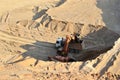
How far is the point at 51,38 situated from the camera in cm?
2089

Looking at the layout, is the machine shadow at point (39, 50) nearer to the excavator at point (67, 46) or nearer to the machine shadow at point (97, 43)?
the excavator at point (67, 46)

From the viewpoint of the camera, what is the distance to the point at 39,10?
24906 millimetres

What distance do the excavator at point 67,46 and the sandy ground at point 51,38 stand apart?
0.45 meters

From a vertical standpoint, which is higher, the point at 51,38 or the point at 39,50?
the point at 51,38

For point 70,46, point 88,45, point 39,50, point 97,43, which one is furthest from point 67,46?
point 97,43

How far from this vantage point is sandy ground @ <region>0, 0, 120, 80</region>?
1534cm

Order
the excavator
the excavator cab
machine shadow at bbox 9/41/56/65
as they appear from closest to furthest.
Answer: the excavator < the excavator cab < machine shadow at bbox 9/41/56/65

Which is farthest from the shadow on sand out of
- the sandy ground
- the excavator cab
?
the excavator cab

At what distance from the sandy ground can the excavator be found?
45 cm

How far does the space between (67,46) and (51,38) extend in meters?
2.83

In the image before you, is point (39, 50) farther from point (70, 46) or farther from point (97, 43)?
point (97, 43)

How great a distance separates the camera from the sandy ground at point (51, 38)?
15336 millimetres

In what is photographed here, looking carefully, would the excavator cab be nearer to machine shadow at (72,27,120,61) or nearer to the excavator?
the excavator

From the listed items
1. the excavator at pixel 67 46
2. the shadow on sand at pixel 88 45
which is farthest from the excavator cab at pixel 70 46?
the shadow on sand at pixel 88 45
